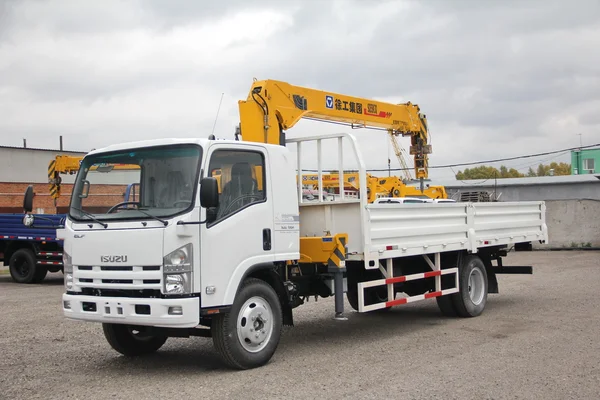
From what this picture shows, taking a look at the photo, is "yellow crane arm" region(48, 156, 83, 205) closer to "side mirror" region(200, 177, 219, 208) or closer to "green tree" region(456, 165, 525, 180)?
"side mirror" region(200, 177, 219, 208)

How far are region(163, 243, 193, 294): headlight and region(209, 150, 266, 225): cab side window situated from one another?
22.1 inches

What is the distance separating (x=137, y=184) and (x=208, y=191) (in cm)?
127

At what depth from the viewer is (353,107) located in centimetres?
1345

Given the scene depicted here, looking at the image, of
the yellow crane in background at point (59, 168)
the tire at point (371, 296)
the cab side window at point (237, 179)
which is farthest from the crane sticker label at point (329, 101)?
the yellow crane in background at point (59, 168)

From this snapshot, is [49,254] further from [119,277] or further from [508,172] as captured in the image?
[508,172]

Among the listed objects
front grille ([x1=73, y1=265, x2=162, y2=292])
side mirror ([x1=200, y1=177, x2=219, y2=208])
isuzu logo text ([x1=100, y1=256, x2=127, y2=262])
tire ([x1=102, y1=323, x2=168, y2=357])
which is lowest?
tire ([x1=102, y1=323, x2=168, y2=357])

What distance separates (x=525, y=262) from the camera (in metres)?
22.0

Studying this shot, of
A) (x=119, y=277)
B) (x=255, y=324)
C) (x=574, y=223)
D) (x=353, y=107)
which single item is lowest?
(x=255, y=324)

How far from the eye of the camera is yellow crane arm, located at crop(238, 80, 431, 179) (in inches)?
420

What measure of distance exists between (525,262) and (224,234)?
16677 millimetres

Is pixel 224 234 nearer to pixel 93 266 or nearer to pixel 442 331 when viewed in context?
pixel 93 266

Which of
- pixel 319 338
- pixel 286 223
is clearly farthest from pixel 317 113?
pixel 286 223

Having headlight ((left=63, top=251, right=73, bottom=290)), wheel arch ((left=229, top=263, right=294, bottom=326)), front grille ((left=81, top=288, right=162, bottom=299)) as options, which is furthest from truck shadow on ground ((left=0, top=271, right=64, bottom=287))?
wheel arch ((left=229, top=263, right=294, bottom=326))

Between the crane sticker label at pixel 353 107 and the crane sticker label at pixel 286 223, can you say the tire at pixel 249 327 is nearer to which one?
the crane sticker label at pixel 286 223
